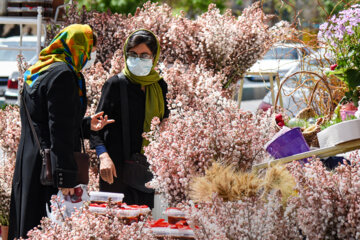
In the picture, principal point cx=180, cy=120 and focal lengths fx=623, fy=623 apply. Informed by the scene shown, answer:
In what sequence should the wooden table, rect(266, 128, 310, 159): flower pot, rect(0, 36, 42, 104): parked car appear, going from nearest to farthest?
1. the wooden table
2. rect(266, 128, 310, 159): flower pot
3. rect(0, 36, 42, 104): parked car

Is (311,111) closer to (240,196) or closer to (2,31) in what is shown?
(240,196)

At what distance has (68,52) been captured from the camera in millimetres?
3238

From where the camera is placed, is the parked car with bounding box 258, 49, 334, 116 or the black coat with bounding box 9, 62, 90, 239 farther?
the parked car with bounding box 258, 49, 334, 116

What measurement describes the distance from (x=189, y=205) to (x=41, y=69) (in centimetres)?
128

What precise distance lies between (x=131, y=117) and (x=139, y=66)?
31 cm

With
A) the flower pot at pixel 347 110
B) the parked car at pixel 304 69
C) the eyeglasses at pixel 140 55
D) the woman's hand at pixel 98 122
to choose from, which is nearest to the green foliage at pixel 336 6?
the parked car at pixel 304 69

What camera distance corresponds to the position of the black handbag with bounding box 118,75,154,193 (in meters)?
3.63

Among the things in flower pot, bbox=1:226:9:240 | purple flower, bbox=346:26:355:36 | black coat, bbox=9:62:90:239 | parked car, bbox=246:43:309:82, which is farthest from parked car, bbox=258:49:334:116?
flower pot, bbox=1:226:9:240

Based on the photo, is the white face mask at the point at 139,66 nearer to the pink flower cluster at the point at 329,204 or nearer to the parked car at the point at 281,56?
the parked car at the point at 281,56

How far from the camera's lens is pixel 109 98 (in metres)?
3.71

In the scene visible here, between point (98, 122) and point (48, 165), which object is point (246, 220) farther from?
point (98, 122)

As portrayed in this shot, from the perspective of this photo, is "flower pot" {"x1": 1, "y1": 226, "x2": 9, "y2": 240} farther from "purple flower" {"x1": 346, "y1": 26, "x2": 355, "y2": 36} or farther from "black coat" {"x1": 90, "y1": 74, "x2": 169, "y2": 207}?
"purple flower" {"x1": 346, "y1": 26, "x2": 355, "y2": 36}

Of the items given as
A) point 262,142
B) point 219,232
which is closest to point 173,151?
point 262,142

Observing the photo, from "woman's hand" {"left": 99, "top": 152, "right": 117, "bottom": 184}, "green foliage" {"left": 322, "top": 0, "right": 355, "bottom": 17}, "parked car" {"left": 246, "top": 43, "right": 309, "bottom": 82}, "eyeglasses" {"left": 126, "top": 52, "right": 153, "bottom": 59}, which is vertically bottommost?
"woman's hand" {"left": 99, "top": 152, "right": 117, "bottom": 184}
